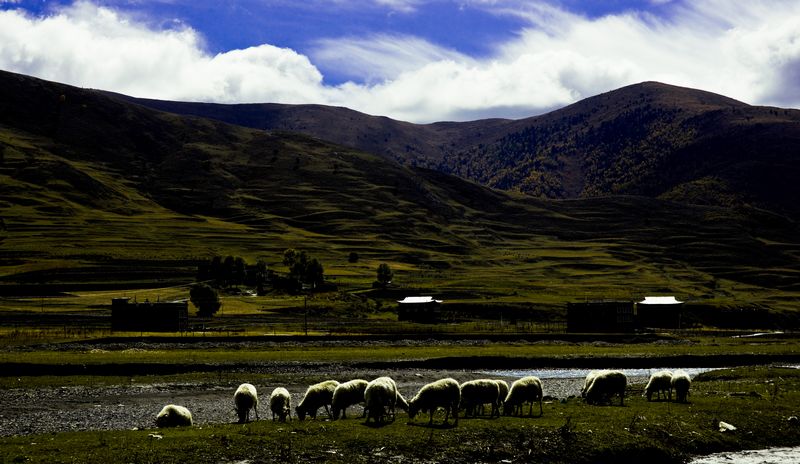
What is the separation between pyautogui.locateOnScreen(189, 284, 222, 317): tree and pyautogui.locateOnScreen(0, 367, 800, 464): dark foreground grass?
102 m

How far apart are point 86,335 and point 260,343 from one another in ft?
70.2

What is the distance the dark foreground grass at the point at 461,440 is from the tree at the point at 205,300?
102m

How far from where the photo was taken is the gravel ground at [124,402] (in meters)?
38.2

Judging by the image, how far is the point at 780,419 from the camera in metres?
39.7

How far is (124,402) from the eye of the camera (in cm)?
4688

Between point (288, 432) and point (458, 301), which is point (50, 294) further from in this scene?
point (288, 432)

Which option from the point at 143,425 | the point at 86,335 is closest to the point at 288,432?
the point at 143,425

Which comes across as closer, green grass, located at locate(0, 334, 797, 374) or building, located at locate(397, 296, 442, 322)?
green grass, located at locate(0, 334, 797, 374)

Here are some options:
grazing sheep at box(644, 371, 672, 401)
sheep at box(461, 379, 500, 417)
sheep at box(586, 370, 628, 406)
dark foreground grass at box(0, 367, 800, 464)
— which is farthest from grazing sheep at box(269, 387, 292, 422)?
grazing sheep at box(644, 371, 672, 401)

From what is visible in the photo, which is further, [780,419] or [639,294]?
[639,294]

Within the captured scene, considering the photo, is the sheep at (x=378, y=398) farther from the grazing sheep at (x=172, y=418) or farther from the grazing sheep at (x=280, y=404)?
the grazing sheep at (x=172, y=418)

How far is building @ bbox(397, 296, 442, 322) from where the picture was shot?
461ft

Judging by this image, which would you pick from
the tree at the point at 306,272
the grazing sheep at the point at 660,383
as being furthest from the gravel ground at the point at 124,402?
the tree at the point at 306,272

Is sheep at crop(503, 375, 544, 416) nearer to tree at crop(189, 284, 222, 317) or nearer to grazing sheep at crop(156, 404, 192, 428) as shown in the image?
grazing sheep at crop(156, 404, 192, 428)
